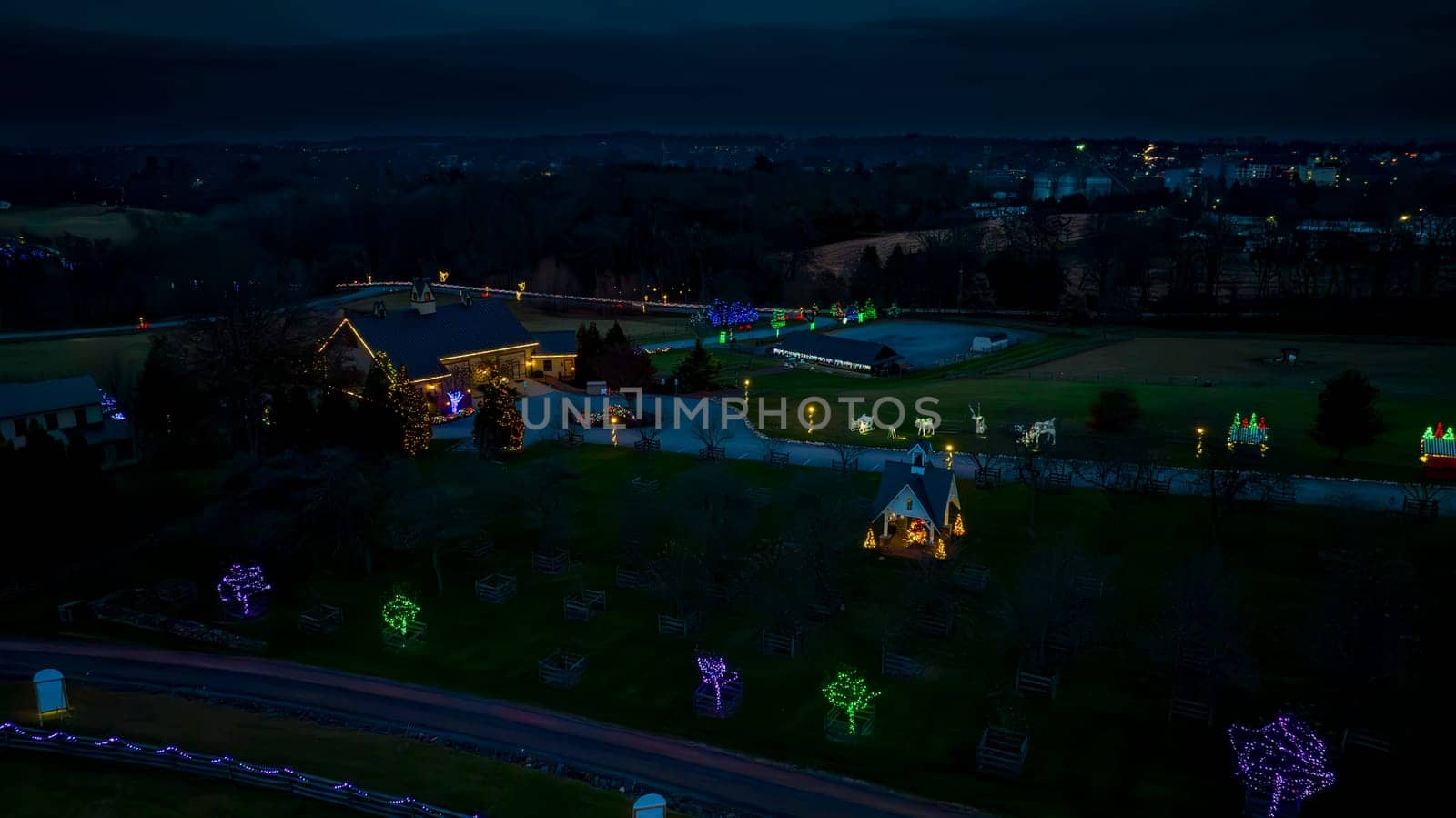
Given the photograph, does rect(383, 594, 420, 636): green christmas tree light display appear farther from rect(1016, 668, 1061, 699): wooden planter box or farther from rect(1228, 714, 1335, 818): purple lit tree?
rect(1228, 714, 1335, 818): purple lit tree

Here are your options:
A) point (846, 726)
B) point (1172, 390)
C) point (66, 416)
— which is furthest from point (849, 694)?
point (66, 416)

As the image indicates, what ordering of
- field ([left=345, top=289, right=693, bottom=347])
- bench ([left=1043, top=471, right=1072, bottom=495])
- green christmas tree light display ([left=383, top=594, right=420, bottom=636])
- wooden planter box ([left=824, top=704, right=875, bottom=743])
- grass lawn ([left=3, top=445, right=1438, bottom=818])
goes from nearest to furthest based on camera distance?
1. grass lawn ([left=3, top=445, right=1438, bottom=818])
2. wooden planter box ([left=824, top=704, right=875, bottom=743])
3. green christmas tree light display ([left=383, top=594, right=420, bottom=636])
4. bench ([left=1043, top=471, right=1072, bottom=495])
5. field ([left=345, top=289, right=693, bottom=347])

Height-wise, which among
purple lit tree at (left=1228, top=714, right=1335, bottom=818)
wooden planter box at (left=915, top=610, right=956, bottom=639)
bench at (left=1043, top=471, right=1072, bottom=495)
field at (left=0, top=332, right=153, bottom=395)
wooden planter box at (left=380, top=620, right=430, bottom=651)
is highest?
field at (left=0, top=332, right=153, bottom=395)

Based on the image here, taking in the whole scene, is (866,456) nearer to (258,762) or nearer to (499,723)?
(499,723)

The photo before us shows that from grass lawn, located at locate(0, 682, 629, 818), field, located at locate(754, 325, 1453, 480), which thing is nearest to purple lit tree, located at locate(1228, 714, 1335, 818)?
grass lawn, located at locate(0, 682, 629, 818)

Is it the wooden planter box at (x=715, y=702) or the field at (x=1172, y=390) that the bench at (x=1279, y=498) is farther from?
the wooden planter box at (x=715, y=702)
